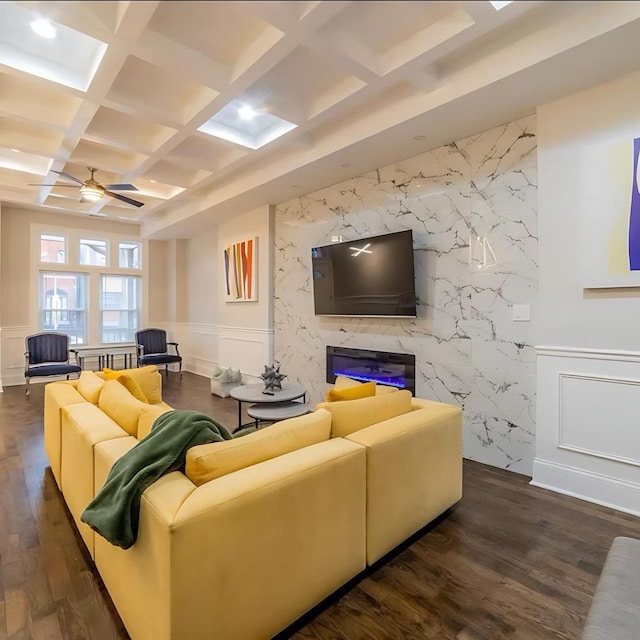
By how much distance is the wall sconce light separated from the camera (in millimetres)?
3191

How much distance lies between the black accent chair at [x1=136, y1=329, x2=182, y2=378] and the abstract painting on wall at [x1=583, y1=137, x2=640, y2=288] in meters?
6.31

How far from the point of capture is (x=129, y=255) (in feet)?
25.4

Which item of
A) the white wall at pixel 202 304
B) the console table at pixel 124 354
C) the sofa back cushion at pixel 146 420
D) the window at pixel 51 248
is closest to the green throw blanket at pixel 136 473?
the sofa back cushion at pixel 146 420

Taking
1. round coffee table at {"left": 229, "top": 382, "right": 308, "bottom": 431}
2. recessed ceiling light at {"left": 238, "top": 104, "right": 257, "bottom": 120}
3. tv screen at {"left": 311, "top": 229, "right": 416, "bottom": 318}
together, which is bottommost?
round coffee table at {"left": 229, "top": 382, "right": 308, "bottom": 431}

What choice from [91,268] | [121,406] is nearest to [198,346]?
[91,268]

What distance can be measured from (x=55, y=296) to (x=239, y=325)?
351 centimetres

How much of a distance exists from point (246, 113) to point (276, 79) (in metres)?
0.80

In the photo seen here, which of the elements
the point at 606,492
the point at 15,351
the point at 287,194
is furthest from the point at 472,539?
the point at 15,351

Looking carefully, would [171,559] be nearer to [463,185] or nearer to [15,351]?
[463,185]

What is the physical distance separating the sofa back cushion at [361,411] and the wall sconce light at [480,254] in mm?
1531

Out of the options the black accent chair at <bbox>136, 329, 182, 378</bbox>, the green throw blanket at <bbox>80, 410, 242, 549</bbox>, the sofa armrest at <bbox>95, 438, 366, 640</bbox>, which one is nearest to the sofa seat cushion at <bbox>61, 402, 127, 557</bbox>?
the sofa armrest at <bbox>95, 438, 366, 640</bbox>

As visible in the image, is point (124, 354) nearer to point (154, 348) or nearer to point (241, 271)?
point (154, 348)

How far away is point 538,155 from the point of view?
9.22 ft

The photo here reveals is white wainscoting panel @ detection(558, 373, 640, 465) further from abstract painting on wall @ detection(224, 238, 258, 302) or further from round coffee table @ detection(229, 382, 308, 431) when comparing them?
abstract painting on wall @ detection(224, 238, 258, 302)
